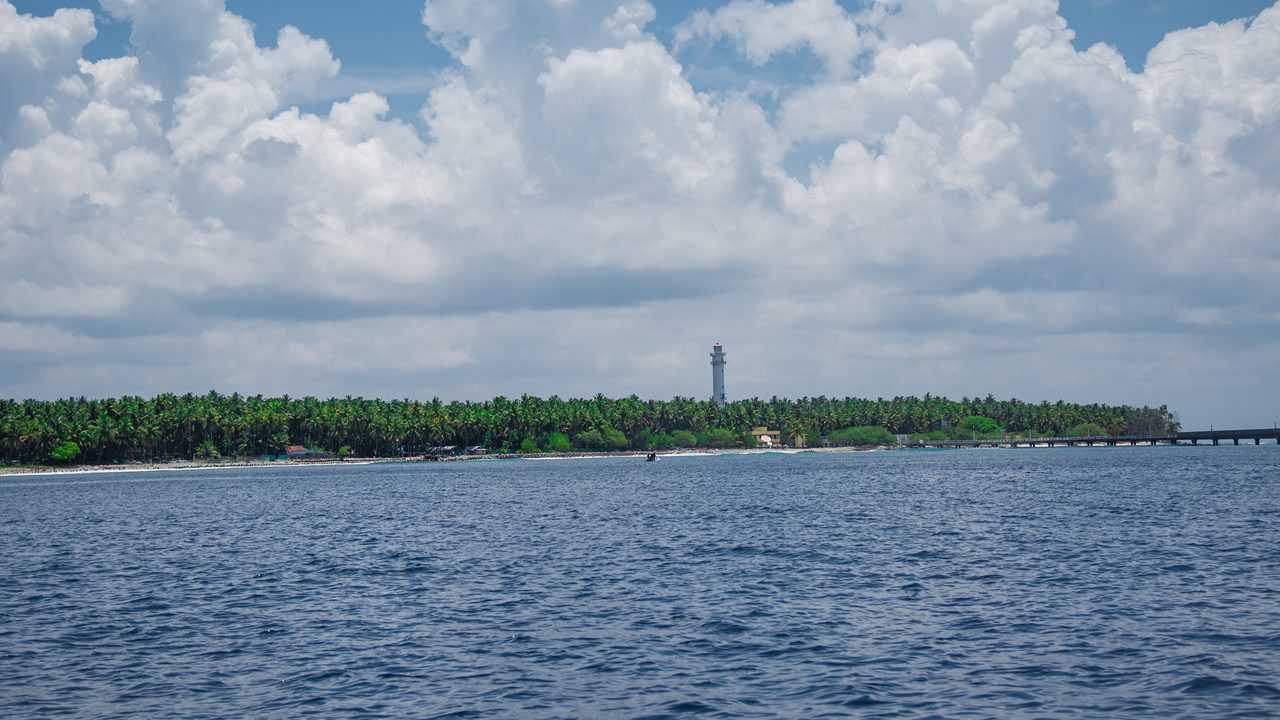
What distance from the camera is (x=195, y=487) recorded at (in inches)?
6171

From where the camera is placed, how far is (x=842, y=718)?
24234mm

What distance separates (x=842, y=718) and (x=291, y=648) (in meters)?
17.4

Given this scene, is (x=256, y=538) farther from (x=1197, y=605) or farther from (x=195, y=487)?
(x=195, y=487)

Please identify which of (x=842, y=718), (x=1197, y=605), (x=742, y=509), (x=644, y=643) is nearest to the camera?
(x=842, y=718)

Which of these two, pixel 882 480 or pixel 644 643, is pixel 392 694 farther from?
pixel 882 480

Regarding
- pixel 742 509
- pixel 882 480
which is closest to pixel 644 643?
pixel 742 509

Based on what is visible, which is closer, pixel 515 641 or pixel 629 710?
A: pixel 629 710

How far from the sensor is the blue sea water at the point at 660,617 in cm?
2644

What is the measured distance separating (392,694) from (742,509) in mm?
64259

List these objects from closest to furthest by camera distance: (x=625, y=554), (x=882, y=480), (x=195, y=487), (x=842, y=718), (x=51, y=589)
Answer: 1. (x=842, y=718)
2. (x=51, y=589)
3. (x=625, y=554)
4. (x=882, y=480)
5. (x=195, y=487)

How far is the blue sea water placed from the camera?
26.4m

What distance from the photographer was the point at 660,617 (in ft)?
122

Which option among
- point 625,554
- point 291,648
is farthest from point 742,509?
point 291,648

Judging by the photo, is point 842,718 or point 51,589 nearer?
point 842,718
